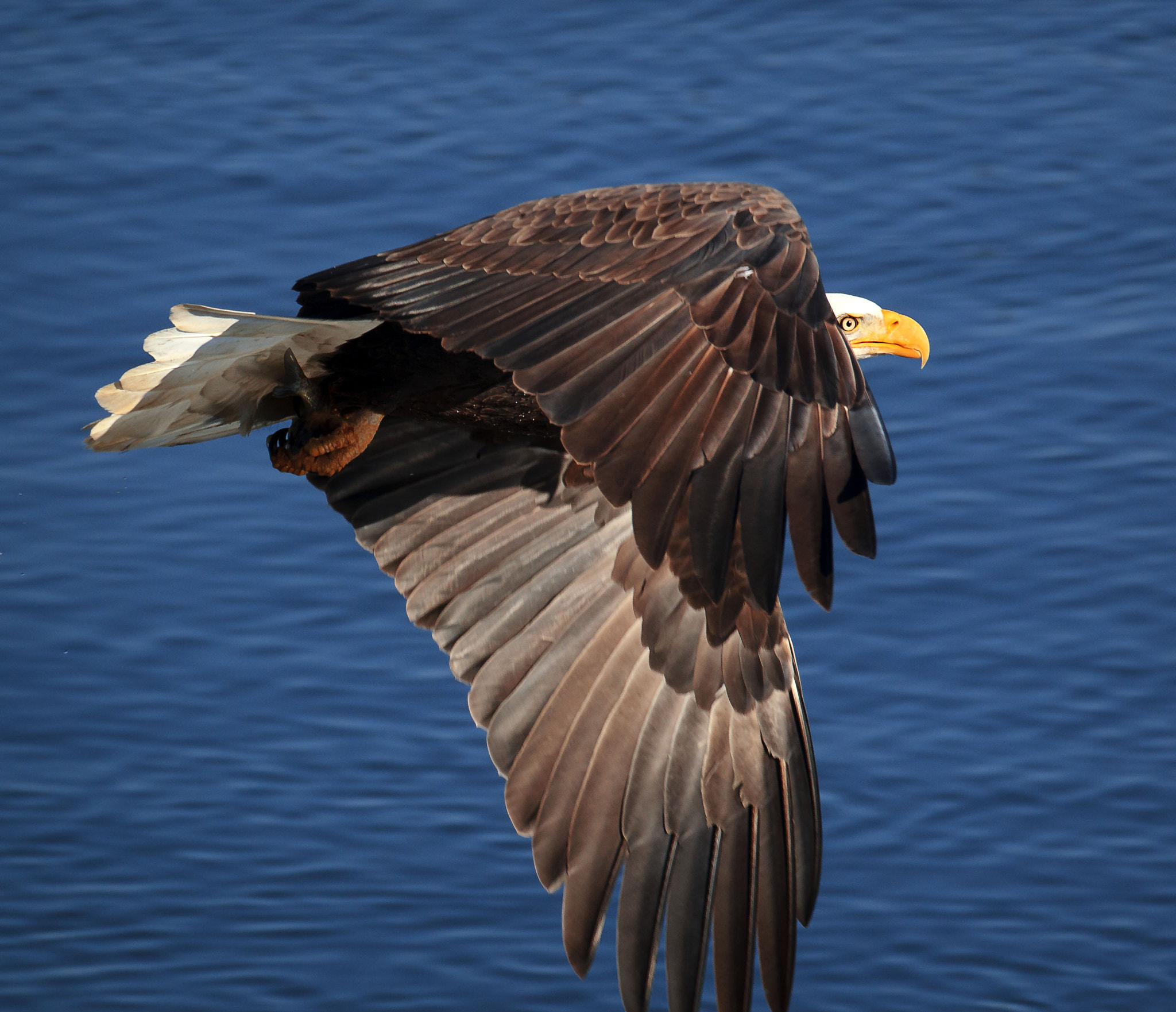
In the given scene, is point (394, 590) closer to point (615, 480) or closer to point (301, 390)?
point (301, 390)

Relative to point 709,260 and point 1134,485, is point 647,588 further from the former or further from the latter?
point 1134,485

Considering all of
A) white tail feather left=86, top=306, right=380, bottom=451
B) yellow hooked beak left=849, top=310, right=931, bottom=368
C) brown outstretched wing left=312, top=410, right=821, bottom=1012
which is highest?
yellow hooked beak left=849, top=310, right=931, bottom=368

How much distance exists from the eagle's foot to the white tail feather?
0.04 metres

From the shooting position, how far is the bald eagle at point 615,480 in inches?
157

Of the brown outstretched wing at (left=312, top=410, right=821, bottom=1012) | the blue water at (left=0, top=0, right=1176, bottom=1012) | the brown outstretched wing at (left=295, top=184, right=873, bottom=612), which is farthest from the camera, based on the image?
the blue water at (left=0, top=0, right=1176, bottom=1012)

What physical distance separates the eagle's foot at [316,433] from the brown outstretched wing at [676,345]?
714 millimetres

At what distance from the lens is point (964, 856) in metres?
7.12

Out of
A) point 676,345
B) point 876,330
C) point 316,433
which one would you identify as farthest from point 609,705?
A: point 876,330

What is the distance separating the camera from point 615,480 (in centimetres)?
395

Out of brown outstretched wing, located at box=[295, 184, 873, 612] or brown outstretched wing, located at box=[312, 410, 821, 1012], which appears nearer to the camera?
brown outstretched wing, located at box=[295, 184, 873, 612]

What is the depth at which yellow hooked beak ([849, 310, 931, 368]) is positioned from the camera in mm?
6125

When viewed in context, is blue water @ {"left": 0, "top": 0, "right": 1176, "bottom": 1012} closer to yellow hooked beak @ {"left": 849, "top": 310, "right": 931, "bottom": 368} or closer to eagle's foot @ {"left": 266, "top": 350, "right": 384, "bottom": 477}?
yellow hooked beak @ {"left": 849, "top": 310, "right": 931, "bottom": 368}

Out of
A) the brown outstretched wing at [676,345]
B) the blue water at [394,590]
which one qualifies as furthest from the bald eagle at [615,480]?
the blue water at [394,590]

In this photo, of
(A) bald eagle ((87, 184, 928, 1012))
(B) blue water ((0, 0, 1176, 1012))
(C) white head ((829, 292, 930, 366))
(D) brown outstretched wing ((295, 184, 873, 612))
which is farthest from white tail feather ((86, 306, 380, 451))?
(B) blue water ((0, 0, 1176, 1012))
